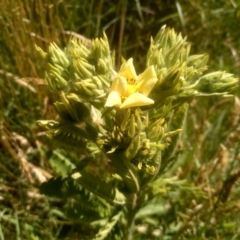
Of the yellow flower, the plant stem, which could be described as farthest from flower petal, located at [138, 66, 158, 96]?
the plant stem

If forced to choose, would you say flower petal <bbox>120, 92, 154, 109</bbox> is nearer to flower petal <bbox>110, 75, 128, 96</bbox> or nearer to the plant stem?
flower petal <bbox>110, 75, 128, 96</bbox>

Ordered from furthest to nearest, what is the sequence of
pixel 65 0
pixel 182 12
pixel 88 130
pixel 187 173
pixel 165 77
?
pixel 182 12
pixel 65 0
pixel 187 173
pixel 88 130
pixel 165 77

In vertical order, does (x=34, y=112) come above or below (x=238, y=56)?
above

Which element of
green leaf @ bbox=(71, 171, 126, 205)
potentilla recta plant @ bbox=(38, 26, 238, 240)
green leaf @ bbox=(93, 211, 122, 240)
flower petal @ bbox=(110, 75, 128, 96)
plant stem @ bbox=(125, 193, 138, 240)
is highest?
flower petal @ bbox=(110, 75, 128, 96)

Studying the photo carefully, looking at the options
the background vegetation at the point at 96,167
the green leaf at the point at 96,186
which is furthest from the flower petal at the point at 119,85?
the background vegetation at the point at 96,167

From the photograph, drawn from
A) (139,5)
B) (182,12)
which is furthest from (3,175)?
(182,12)

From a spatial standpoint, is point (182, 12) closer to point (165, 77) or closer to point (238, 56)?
point (238, 56)
